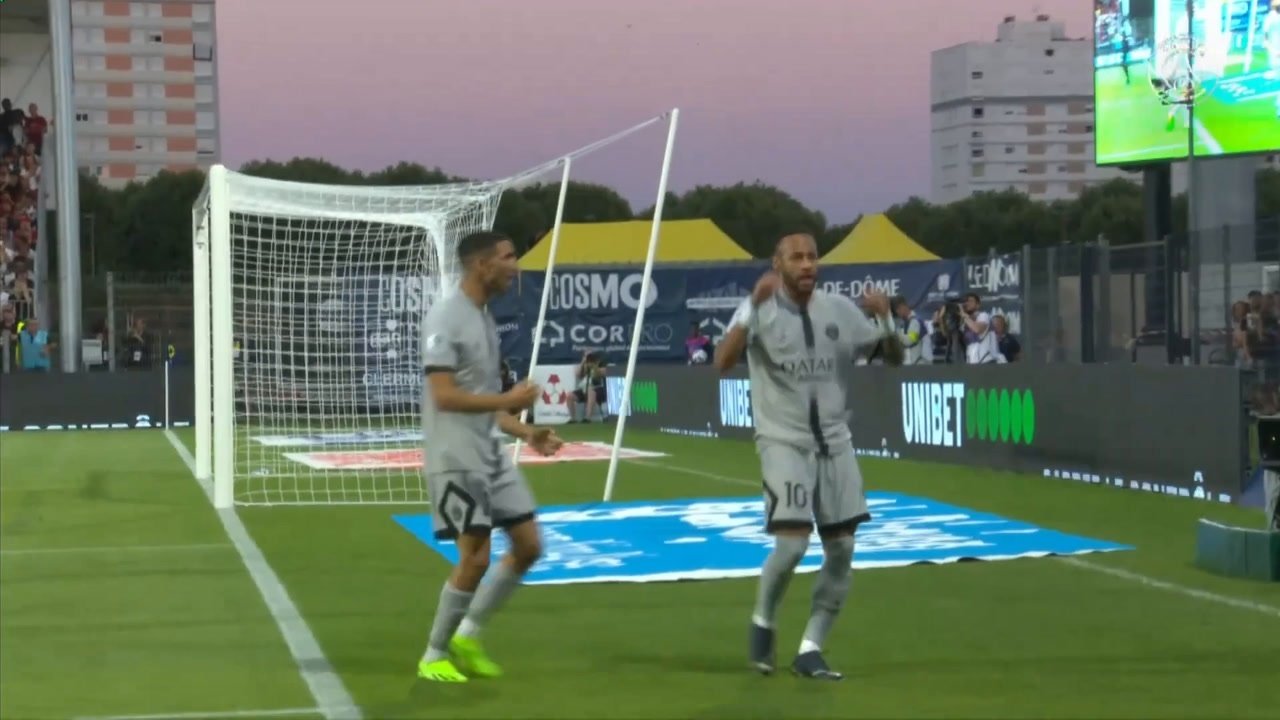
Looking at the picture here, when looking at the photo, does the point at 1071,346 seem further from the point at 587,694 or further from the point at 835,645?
the point at 587,694

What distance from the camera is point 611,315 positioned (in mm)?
42719

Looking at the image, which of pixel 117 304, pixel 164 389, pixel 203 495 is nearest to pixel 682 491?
pixel 203 495

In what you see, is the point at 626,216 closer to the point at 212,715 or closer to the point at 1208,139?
the point at 1208,139

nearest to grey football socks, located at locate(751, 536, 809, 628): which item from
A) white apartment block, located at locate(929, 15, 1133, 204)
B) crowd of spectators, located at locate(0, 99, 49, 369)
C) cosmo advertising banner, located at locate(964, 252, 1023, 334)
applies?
cosmo advertising banner, located at locate(964, 252, 1023, 334)

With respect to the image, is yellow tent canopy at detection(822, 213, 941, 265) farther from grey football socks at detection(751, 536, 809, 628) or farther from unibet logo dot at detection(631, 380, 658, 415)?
grey football socks at detection(751, 536, 809, 628)

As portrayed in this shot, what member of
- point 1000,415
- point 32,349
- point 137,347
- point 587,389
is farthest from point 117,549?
point 137,347

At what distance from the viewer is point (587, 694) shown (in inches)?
312

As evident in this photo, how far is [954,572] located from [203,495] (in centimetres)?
1029

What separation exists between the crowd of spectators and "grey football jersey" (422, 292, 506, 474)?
39.0m

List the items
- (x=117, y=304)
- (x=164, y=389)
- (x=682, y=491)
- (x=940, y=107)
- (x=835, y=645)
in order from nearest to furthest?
1. (x=835, y=645)
2. (x=682, y=491)
3. (x=164, y=389)
4. (x=117, y=304)
5. (x=940, y=107)

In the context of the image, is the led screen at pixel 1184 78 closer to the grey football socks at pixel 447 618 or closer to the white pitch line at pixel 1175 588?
the white pitch line at pixel 1175 588

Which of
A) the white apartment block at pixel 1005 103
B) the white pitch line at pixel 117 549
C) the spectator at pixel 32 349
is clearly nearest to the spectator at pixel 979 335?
the white pitch line at pixel 117 549

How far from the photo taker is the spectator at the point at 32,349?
40688mm

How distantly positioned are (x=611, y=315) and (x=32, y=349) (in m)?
12.6
